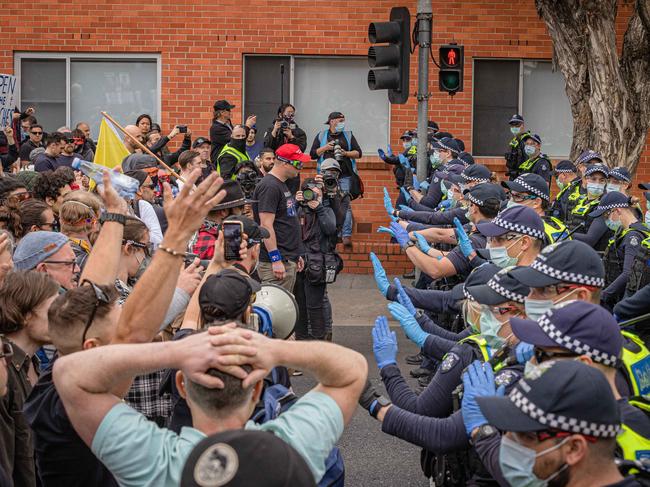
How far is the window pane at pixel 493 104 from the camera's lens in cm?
1731

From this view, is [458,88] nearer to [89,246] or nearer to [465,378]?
[89,246]

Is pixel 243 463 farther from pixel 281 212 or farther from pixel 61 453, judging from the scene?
pixel 281 212

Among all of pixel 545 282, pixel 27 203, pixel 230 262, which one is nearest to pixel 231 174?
pixel 27 203

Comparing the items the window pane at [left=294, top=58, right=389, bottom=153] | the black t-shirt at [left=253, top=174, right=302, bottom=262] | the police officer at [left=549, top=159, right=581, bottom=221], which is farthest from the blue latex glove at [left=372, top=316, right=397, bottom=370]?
the window pane at [left=294, top=58, right=389, bottom=153]

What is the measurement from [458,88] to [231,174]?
121 inches

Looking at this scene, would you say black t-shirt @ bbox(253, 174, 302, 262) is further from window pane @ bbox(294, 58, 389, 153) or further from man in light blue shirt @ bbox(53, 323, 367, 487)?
man in light blue shirt @ bbox(53, 323, 367, 487)

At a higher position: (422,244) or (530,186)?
(530,186)

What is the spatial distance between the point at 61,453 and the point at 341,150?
12370mm

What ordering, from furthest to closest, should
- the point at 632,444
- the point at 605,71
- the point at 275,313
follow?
the point at 605,71, the point at 275,313, the point at 632,444

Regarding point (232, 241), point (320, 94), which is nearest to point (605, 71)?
point (320, 94)

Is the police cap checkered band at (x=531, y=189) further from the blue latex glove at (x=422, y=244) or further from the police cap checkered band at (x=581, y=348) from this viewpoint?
the police cap checkered band at (x=581, y=348)

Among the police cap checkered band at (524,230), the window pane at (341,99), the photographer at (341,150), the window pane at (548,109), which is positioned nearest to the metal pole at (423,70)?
the photographer at (341,150)

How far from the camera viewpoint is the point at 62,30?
55.5ft

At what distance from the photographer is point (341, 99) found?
17344 millimetres
